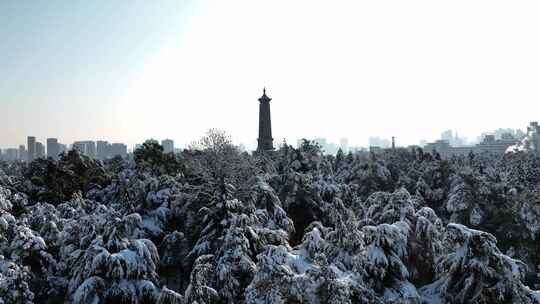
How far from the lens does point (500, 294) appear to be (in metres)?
7.77

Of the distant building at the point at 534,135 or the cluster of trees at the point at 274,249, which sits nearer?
the cluster of trees at the point at 274,249

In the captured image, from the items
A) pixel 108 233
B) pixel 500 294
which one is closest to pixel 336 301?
pixel 500 294

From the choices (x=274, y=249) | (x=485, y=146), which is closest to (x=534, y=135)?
(x=485, y=146)

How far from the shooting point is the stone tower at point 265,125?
45.2 m

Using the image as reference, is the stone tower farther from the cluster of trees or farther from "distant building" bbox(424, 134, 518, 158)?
"distant building" bbox(424, 134, 518, 158)

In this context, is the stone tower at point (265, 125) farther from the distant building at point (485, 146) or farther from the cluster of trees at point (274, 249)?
the distant building at point (485, 146)

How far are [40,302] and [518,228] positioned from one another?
18830 millimetres

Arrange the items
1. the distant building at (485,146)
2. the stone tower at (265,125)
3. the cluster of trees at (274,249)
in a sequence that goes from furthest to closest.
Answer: the distant building at (485,146) < the stone tower at (265,125) < the cluster of trees at (274,249)

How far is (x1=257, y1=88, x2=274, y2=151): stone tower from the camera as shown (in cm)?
4516

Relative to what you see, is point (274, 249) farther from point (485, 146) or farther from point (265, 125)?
point (485, 146)

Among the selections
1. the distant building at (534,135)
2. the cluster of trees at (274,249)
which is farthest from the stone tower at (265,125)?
the distant building at (534,135)

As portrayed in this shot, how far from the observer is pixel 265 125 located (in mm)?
45312

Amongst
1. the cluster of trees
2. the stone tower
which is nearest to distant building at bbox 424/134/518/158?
the stone tower

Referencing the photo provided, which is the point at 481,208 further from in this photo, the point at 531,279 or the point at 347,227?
the point at 347,227
